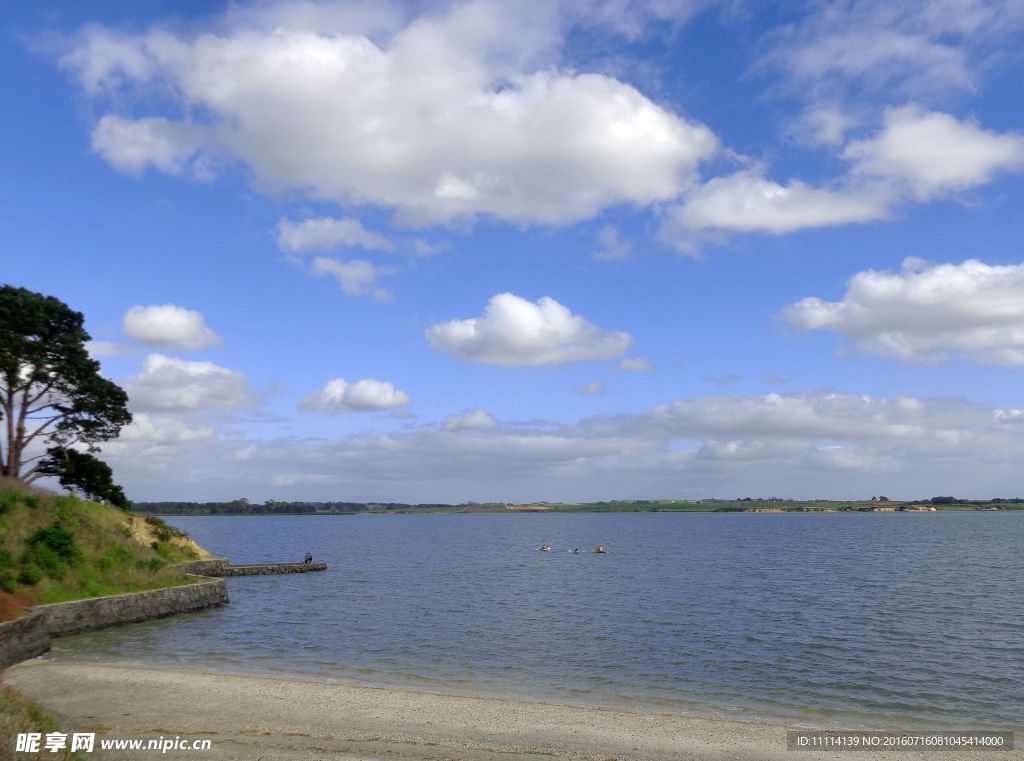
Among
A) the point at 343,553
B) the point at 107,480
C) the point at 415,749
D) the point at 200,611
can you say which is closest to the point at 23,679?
the point at 415,749

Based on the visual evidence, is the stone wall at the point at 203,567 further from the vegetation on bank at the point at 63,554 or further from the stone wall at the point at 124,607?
the vegetation on bank at the point at 63,554

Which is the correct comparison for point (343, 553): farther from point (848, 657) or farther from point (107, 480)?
point (848, 657)

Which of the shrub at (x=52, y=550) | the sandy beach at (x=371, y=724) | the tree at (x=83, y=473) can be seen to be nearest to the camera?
the sandy beach at (x=371, y=724)

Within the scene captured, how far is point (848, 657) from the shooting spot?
101ft

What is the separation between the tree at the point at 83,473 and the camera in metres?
51.1

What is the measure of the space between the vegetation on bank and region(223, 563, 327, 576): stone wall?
23044mm

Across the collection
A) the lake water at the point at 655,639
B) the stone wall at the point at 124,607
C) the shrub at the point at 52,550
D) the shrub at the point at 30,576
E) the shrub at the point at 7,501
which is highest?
the shrub at the point at 7,501

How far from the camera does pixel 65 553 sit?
3641 cm

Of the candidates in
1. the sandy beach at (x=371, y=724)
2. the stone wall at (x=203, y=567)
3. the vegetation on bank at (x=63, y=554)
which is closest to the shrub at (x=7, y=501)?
the vegetation on bank at (x=63, y=554)

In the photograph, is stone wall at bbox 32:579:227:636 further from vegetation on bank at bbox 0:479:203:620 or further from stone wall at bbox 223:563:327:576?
stone wall at bbox 223:563:327:576

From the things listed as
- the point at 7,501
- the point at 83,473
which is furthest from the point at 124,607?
the point at 83,473

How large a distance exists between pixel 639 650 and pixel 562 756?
16.7 m

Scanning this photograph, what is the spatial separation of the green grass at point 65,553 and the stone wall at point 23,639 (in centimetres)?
434

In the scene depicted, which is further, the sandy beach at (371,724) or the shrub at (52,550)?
the shrub at (52,550)
